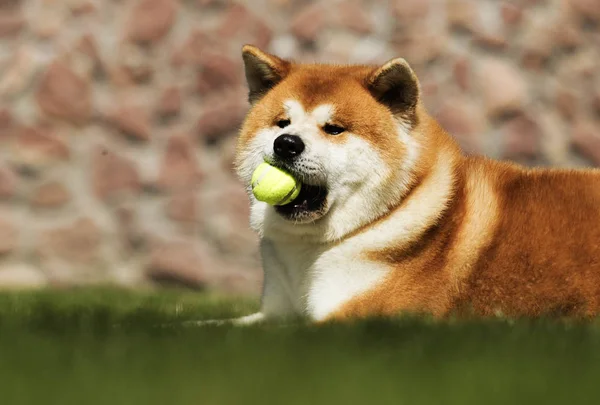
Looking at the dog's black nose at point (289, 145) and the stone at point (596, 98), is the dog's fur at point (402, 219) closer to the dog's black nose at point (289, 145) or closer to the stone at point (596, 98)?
the dog's black nose at point (289, 145)

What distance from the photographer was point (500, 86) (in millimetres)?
6035

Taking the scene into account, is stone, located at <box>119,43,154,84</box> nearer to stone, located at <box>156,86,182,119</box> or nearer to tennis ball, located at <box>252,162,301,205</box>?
stone, located at <box>156,86,182,119</box>

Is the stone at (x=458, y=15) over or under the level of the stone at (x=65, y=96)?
over

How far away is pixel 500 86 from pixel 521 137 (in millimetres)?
359

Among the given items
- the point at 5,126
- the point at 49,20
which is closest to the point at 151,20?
the point at 49,20

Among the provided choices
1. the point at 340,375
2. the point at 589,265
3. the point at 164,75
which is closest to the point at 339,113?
the point at 589,265

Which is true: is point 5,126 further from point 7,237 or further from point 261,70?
point 261,70

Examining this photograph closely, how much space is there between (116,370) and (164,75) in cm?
415

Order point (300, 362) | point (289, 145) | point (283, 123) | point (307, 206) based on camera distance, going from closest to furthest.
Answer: point (300, 362) < point (289, 145) < point (307, 206) < point (283, 123)

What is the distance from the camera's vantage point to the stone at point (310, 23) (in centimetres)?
603

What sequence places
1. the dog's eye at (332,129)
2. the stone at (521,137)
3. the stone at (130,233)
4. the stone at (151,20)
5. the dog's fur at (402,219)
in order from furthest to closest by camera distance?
the stone at (151,20) → the stone at (130,233) → the stone at (521,137) → the dog's eye at (332,129) → the dog's fur at (402,219)

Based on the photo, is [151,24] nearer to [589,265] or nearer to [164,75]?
[164,75]

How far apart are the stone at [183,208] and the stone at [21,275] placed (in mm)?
911

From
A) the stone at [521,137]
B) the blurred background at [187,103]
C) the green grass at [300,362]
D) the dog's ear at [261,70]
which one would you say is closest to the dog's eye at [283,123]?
the dog's ear at [261,70]
